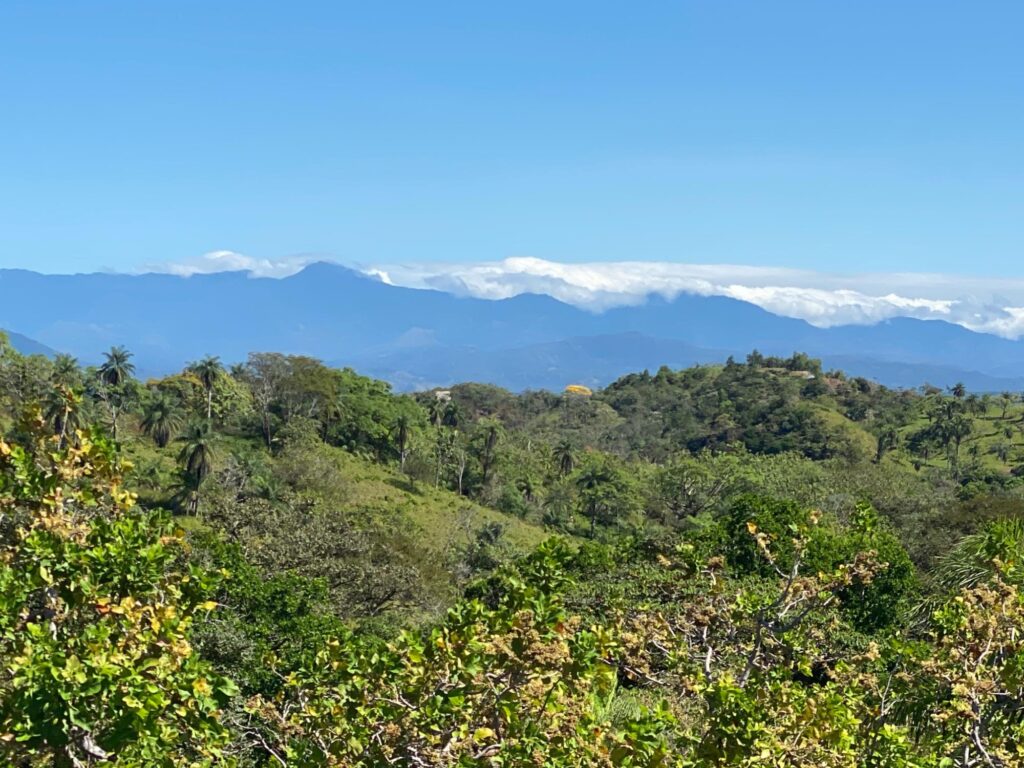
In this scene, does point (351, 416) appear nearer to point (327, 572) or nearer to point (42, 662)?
point (327, 572)

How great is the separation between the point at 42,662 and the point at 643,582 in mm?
25329

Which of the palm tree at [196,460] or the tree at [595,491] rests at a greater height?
the palm tree at [196,460]

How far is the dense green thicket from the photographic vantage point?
6324 millimetres

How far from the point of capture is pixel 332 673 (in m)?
8.02

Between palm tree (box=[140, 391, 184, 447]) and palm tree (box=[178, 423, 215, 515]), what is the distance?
36.4ft

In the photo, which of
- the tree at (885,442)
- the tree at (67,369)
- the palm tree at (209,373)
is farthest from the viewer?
the tree at (885,442)

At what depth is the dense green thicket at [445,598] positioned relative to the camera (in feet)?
20.7

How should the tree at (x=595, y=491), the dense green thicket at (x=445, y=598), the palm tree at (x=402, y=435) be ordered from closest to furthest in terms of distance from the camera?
the dense green thicket at (x=445, y=598) → the tree at (x=595, y=491) → the palm tree at (x=402, y=435)

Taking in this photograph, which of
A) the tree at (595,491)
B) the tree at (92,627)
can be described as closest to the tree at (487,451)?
the tree at (595,491)

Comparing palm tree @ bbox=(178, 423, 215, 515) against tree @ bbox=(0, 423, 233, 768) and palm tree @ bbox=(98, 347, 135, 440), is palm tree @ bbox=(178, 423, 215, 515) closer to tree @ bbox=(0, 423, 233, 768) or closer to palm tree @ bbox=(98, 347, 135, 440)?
palm tree @ bbox=(98, 347, 135, 440)

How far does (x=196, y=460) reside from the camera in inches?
2101

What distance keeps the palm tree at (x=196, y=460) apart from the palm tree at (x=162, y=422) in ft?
36.4

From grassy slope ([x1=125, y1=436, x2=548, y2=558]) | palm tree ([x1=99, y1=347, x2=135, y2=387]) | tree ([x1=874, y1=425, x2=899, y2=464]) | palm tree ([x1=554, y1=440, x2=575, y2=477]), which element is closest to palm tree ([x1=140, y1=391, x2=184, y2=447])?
grassy slope ([x1=125, y1=436, x2=548, y2=558])

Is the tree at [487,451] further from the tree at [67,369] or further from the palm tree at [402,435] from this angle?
the tree at [67,369]
